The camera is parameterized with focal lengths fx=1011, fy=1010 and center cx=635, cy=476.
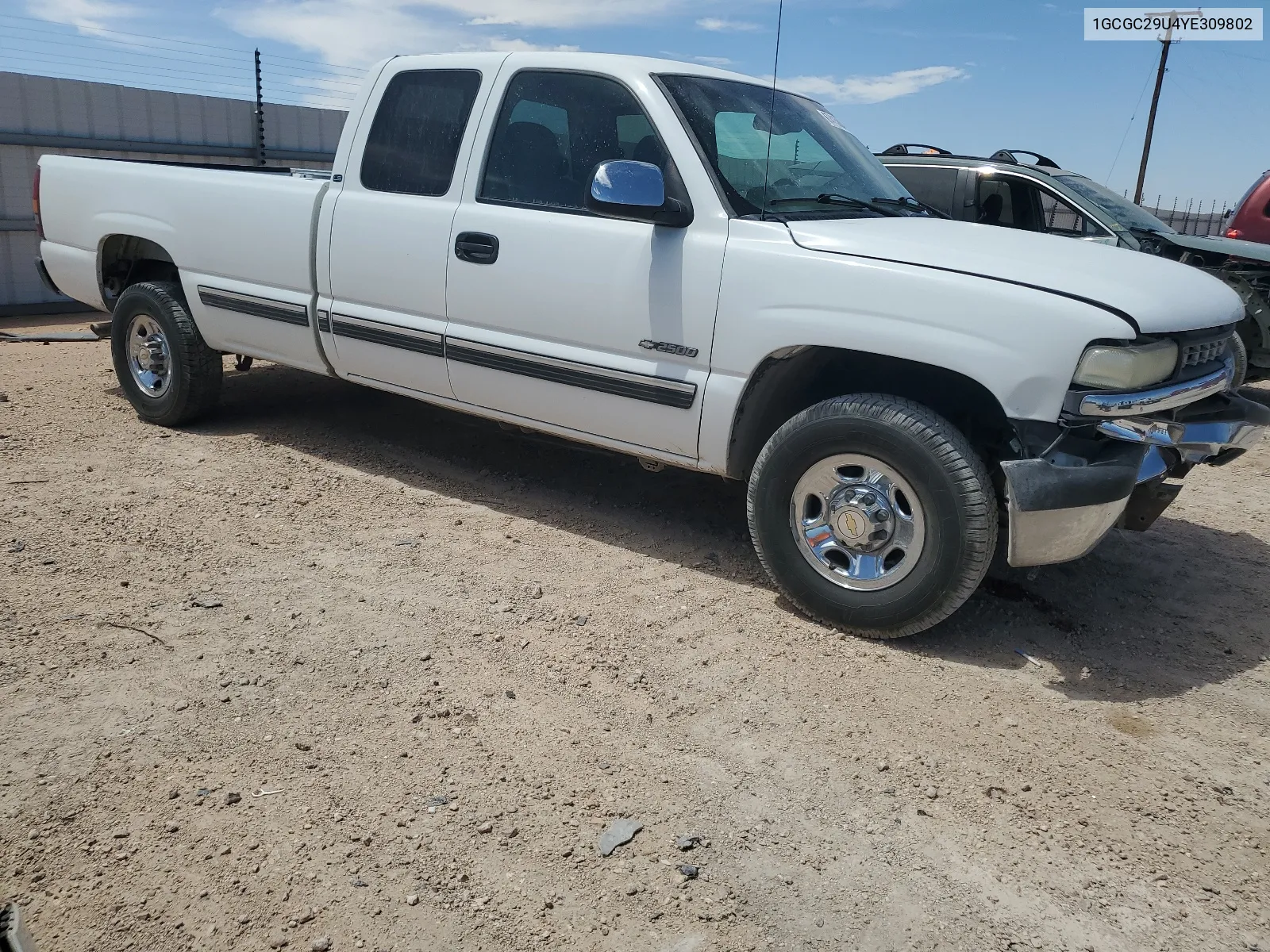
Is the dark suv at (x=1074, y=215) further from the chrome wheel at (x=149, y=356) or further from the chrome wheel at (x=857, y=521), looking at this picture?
the chrome wheel at (x=149, y=356)

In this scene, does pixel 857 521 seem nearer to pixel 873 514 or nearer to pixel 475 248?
pixel 873 514

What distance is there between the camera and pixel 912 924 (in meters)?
2.32

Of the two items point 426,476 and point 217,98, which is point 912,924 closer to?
point 426,476

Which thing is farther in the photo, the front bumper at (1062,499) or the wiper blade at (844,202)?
the wiper blade at (844,202)

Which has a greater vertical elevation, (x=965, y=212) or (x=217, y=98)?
(x=217, y=98)

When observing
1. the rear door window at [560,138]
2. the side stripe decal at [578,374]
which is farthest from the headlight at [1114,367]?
the rear door window at [560,138]

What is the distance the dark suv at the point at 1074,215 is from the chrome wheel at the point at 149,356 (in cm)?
560

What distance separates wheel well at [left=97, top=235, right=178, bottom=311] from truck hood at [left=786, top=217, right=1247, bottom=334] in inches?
158

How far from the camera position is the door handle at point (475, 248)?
171 inches

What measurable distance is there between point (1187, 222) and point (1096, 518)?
2678 centimetres

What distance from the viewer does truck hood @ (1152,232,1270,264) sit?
818cm

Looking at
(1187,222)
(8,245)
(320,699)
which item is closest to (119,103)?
(8,245)

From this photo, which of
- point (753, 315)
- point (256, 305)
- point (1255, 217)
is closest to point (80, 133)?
point (256, 305)

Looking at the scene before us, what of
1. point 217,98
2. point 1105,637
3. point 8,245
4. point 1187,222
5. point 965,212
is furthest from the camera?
point 1187,222
